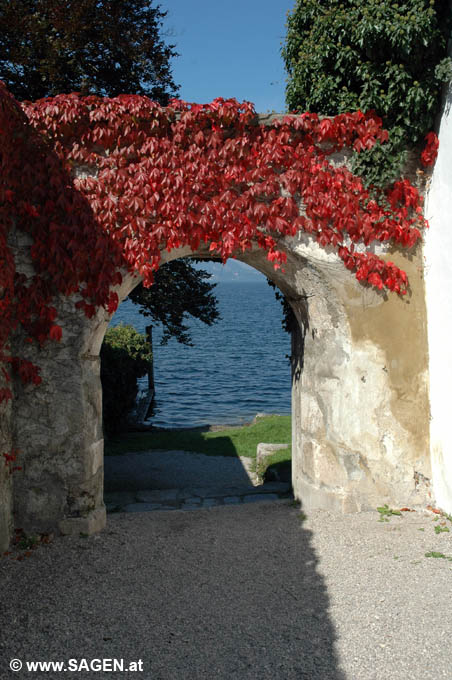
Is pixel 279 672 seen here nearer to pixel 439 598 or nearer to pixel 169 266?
pixel 439 598

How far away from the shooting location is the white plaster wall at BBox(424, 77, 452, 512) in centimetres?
488

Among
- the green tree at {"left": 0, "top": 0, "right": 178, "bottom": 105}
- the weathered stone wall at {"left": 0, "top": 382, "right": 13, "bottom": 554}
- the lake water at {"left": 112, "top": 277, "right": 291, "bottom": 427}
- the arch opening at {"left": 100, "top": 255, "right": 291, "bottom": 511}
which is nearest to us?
the weathered stone wall at {"left": 0, "top": 382, "right": 13, "bottom": 554}

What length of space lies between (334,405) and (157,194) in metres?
2.79

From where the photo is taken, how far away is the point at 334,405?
535 cm

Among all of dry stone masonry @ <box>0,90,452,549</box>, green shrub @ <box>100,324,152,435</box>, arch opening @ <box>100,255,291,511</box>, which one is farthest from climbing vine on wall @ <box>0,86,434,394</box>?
green shrub @ <box>100,324,152,435</box>

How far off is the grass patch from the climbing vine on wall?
4.86 m

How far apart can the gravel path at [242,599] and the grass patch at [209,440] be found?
398 cm

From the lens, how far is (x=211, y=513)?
5648 mm

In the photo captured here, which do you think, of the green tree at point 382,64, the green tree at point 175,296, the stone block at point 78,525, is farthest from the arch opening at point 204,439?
the green tree at point 382,64

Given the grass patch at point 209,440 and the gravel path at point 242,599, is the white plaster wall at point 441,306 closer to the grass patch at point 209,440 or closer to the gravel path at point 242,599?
the gravel path at point 242,599

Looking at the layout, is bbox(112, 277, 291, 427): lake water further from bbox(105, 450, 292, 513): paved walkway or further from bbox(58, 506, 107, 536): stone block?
bbox(58, 506, 107, 536): stone block

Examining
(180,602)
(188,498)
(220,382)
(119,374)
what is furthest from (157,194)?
(220,382)

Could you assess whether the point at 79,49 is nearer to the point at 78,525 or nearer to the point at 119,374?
the point at 119,374

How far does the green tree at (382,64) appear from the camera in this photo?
15.8 ft
